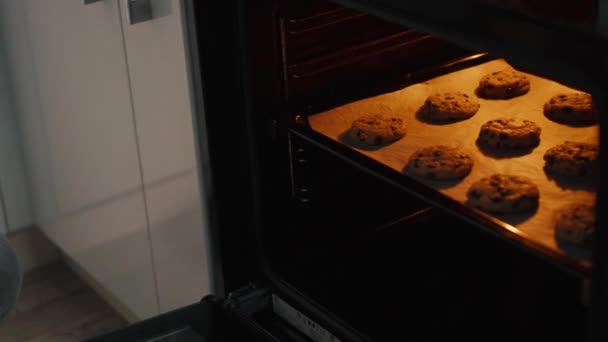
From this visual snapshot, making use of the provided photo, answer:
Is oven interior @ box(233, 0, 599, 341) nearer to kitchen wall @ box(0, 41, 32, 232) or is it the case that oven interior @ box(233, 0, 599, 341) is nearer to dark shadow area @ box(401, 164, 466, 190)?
dark shadow area @ box(401, 164, 466, 190)

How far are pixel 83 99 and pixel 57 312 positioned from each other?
66cm

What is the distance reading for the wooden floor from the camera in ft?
7.03

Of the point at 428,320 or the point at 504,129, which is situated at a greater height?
the point at 504,129

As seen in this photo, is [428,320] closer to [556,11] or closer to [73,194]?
[556,11]

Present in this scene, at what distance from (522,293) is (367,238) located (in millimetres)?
240

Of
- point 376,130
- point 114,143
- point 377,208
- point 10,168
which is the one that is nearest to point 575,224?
point 376,130

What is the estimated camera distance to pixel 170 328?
3.99 ft

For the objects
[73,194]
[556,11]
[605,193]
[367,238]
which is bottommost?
[73,194]

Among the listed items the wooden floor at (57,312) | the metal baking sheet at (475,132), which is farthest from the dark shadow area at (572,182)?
the wooden floor at (57,312)

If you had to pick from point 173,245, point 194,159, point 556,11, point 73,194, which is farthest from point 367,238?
point 73,194

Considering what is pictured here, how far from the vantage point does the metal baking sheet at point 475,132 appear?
1.17m

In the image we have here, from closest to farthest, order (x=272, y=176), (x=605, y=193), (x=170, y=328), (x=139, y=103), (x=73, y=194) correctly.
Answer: (x=605, y=193) < (x=170, y=328) < (x=272, y=176) < (x=139, y=103) < (x=73, y=194)

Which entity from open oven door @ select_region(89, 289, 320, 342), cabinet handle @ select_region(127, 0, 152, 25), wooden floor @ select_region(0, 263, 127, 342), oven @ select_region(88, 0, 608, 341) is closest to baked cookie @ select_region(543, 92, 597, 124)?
oven @ select_region(88, 0, 608, 341)

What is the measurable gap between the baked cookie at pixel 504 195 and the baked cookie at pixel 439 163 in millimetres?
40
